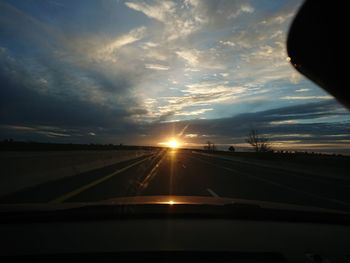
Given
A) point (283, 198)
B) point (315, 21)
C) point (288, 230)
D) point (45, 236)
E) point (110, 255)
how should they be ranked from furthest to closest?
point (283, 198) → point (288, 230) → point (45, 236) → point (110, 255) → point (315, 21)

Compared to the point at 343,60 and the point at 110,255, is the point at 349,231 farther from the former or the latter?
the point at 110,255

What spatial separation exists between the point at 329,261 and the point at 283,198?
1035cm

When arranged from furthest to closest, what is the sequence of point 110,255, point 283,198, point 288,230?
point 283,198 → point 288,230 → point 110,255

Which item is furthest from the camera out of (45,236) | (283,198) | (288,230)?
(283,198)

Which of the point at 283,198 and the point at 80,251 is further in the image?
the point at 283,198

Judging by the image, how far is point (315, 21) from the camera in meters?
3.31

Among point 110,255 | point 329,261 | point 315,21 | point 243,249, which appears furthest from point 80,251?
point 315,21

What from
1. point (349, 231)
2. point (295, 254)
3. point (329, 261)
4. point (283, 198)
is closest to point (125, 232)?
point (295, 254)

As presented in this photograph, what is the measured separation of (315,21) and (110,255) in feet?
7.96

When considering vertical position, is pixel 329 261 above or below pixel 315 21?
below

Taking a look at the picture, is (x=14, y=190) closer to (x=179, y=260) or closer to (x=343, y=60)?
(x=179, y=260)

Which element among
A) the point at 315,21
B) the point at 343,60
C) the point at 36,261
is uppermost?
the point at 315,21

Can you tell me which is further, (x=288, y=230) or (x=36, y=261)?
(x=288, y=230)

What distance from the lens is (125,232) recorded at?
13.7 feet
